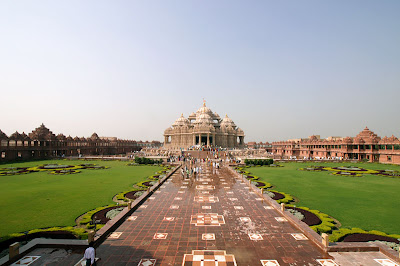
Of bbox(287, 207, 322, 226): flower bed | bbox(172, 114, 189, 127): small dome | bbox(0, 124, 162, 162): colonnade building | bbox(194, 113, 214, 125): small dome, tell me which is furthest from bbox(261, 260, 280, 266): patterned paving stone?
bbox(172, 114, 189, 127): small dome

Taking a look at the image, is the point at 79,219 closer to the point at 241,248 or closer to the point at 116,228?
the point at 116,228

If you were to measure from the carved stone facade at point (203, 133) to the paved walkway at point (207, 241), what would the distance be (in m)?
52.5

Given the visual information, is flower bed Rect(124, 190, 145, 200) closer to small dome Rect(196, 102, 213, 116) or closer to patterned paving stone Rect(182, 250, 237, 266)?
patterned paving stone Rect(182, 250, 237, 266)

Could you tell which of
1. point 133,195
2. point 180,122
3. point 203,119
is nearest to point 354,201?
point 133,195

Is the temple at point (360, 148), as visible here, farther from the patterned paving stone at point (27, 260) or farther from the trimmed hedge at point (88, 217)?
the patterned paving stone at point (27, 260)

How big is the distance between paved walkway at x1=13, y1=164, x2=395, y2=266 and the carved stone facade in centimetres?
5246

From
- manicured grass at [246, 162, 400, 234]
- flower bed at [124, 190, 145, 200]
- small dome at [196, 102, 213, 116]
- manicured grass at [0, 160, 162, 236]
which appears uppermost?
small dome at [196, 102, 213, 116]

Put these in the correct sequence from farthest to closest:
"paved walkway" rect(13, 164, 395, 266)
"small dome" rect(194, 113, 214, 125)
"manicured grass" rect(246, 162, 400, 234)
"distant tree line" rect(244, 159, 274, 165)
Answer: "small dome" rect(194, 113, 214, 125) → "distant tree line" rect(244, 159, 274, 165) → "manicured grass" rect(246, 162, 400, 234) → "paved walkway" rect(13, 164, 395, 266)

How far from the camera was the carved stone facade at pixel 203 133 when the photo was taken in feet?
225

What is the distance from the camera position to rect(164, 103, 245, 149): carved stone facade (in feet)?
225

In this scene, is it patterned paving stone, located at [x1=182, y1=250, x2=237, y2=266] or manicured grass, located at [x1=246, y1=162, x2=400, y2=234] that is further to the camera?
manicured grass, located at [x1=246, y1=162, x2=400, y2=234]

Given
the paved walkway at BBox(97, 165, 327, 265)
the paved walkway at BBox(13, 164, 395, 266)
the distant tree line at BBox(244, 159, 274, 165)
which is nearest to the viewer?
the paved walkway at BBox(13, 164, 395, 266)

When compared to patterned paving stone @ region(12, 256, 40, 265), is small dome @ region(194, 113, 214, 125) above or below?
above

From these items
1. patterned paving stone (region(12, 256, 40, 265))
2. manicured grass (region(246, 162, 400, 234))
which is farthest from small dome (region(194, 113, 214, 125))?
patterned paving stone (region(12, 256, 40, 265))
